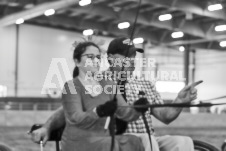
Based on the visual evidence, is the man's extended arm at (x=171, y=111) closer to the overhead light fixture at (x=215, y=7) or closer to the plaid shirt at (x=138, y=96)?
the plaid shirt at (x=138, y=96)

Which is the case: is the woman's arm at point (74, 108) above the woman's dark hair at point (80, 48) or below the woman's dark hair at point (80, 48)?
below

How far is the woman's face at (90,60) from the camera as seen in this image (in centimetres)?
260

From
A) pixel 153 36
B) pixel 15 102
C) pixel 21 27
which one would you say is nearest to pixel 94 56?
pixel 15 102

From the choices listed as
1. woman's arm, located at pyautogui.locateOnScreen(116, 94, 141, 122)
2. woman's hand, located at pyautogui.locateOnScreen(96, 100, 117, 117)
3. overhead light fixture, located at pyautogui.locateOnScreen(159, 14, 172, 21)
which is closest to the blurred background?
overhead light fixture, located at pyautogui.locateOnScreen(159, 14, 172, 21)

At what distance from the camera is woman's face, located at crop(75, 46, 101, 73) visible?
2602 mm

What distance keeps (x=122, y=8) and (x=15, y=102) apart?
17.9 ft

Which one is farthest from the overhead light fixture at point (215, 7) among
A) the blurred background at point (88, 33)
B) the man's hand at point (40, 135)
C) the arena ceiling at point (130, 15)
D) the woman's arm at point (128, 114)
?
the woman's arm at point (128, 114)

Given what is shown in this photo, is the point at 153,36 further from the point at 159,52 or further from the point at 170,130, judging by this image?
the point at 170,130

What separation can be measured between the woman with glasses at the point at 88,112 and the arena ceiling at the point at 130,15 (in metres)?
13.9

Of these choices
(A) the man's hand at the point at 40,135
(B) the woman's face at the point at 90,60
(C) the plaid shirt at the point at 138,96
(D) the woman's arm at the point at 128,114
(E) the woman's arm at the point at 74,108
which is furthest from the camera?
(C) the plaid shirt at the point at 138,96

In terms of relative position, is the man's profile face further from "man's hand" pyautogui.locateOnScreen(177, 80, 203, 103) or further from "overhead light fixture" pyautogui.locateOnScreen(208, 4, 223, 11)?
"overhead light fixture" pyautogui.locateOnScreen(208, 4, 223, 11)

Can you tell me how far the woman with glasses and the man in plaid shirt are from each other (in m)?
0.16

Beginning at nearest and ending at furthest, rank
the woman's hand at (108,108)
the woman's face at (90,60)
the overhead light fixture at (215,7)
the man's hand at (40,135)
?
the woman's hand at (108,108) < the woman's face at (90,60) < the man's hand at (40,135) < the overhead light fixture at (215,7)

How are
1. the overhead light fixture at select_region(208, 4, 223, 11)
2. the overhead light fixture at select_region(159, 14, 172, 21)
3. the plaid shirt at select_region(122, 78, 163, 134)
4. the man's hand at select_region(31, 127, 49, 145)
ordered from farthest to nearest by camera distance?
the overhead light fixture at select_region(159, 14, 172, 21), the overhead light fixture at select_region(208, 4, 223, 11), the plaid shirt at select_region(122, 78, 163, 134), the man's hand at select_region(31, 127, 49, 145)
